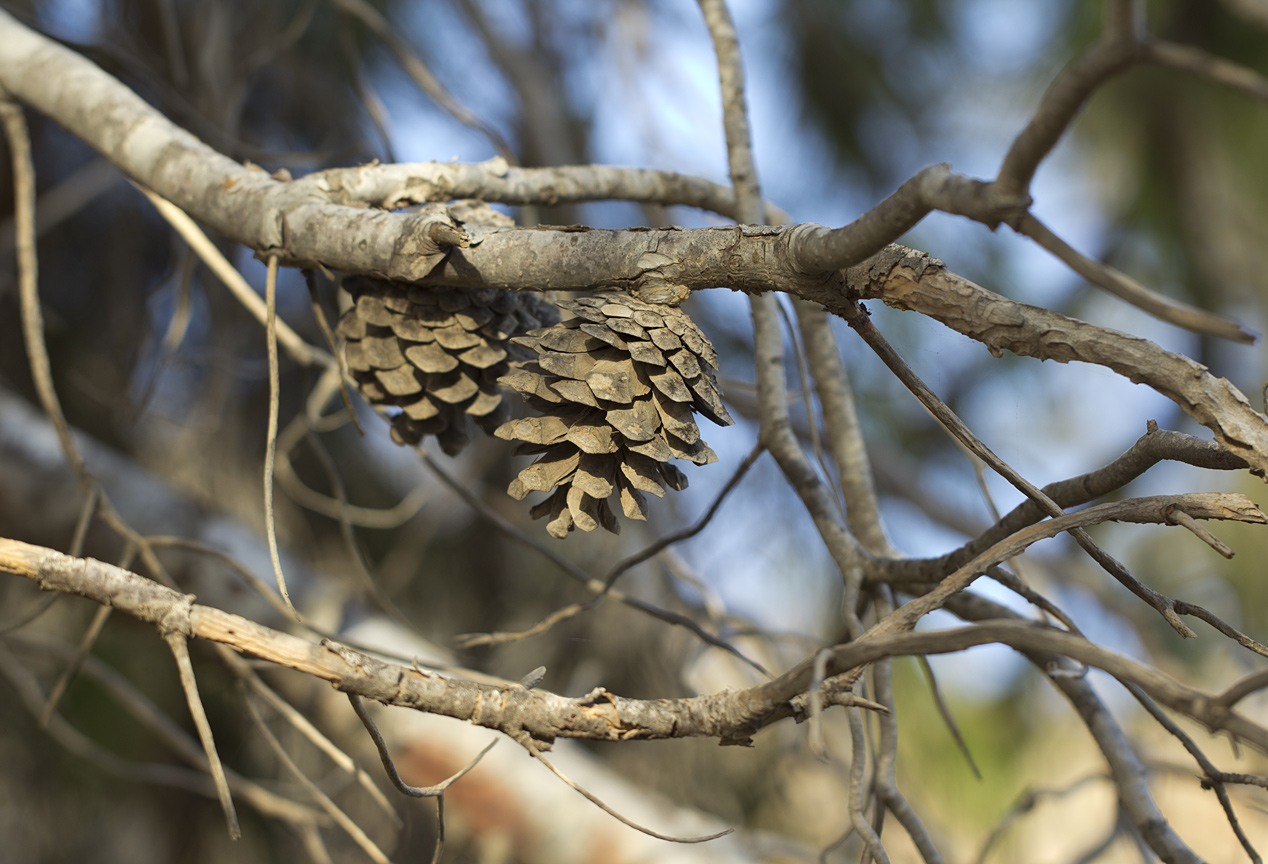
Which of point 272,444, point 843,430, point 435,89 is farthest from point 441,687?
point 435,89

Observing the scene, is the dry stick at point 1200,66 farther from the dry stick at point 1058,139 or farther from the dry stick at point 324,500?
the dry stick at point 324,500

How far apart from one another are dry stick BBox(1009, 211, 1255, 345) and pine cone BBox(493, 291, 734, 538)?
0.68ft

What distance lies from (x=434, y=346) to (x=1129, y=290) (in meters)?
0.42

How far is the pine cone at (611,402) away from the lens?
0.44m

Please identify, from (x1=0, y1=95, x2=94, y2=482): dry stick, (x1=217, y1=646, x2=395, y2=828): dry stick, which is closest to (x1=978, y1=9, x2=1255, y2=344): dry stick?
(x1=217, y1=646, x2=395, y2=828): dry stick

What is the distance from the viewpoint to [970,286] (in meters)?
0.37

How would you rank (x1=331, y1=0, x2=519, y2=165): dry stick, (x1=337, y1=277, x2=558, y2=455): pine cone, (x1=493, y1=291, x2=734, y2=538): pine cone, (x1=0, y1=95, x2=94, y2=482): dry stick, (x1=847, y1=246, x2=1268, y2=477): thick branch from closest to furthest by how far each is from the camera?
(x1=847, y1=246, x2=1268, y2=477): thick branch
(x1=493, y1=291, x2=734, y2=538): pine cone
(x1=337, y1=277, x2=558, y2=455): pine cone
(x1=0, y1=95, x2=94, y2=482): dry stick
(x1=331, y1=0, x2=519, y2=165): dry stick

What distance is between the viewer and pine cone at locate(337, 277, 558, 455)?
1.82ft

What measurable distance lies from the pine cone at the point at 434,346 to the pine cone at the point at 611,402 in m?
0.09

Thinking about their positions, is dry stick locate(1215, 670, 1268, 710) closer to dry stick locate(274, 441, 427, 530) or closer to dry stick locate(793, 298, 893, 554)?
dry stick locate(793, 298, 893, 554)

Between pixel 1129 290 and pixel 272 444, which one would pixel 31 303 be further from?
pixel 1129 290

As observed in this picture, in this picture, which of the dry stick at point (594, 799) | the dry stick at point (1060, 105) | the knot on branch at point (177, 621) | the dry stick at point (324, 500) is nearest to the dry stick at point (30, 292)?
the dry stick at point (324, 500)

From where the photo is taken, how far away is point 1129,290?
10.0 inches

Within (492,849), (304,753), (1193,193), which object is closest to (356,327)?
(492,849)
